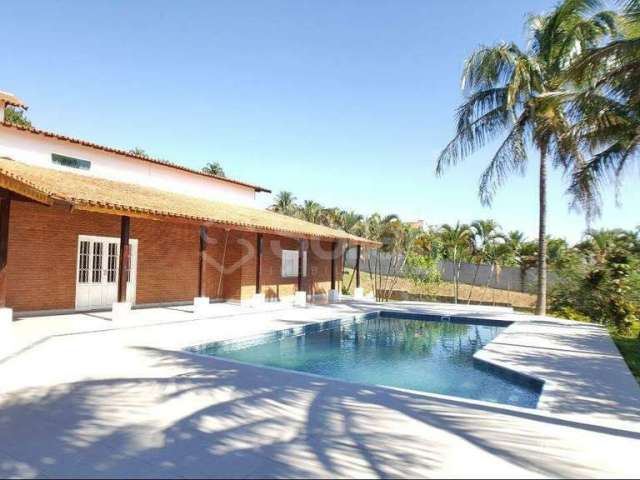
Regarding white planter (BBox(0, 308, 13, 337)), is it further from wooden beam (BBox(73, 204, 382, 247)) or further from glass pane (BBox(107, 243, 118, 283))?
glass pane (BBox(107, 243, 118, 283))

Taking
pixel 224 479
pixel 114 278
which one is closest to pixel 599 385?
pixel 224 479

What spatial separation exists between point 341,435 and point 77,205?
9137 millimetres

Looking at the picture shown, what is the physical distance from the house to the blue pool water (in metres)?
4.27

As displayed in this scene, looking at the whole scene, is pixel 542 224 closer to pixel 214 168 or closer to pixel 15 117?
pixel 15 117

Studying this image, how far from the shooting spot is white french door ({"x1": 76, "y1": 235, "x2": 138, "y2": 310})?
14094mm

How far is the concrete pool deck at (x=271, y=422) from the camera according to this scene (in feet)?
13.2

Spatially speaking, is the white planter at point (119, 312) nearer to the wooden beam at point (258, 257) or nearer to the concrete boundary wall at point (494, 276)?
the wooden beam at point (258, 257)

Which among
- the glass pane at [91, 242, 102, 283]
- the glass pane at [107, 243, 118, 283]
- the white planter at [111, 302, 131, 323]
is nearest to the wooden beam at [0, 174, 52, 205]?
the white planter at [111, 302, 131, 323]

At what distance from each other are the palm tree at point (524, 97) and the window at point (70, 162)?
14643mm

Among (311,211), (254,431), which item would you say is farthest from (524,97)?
(311,211)

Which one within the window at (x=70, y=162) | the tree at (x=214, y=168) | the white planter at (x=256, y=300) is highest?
the tree at (x=214, y=168)

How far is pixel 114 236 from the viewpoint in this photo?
14.9m

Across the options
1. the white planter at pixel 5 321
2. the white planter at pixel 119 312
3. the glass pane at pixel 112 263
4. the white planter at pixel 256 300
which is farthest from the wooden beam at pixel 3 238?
the white planter at pixel 256 300

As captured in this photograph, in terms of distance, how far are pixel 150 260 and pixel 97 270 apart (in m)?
1.99
